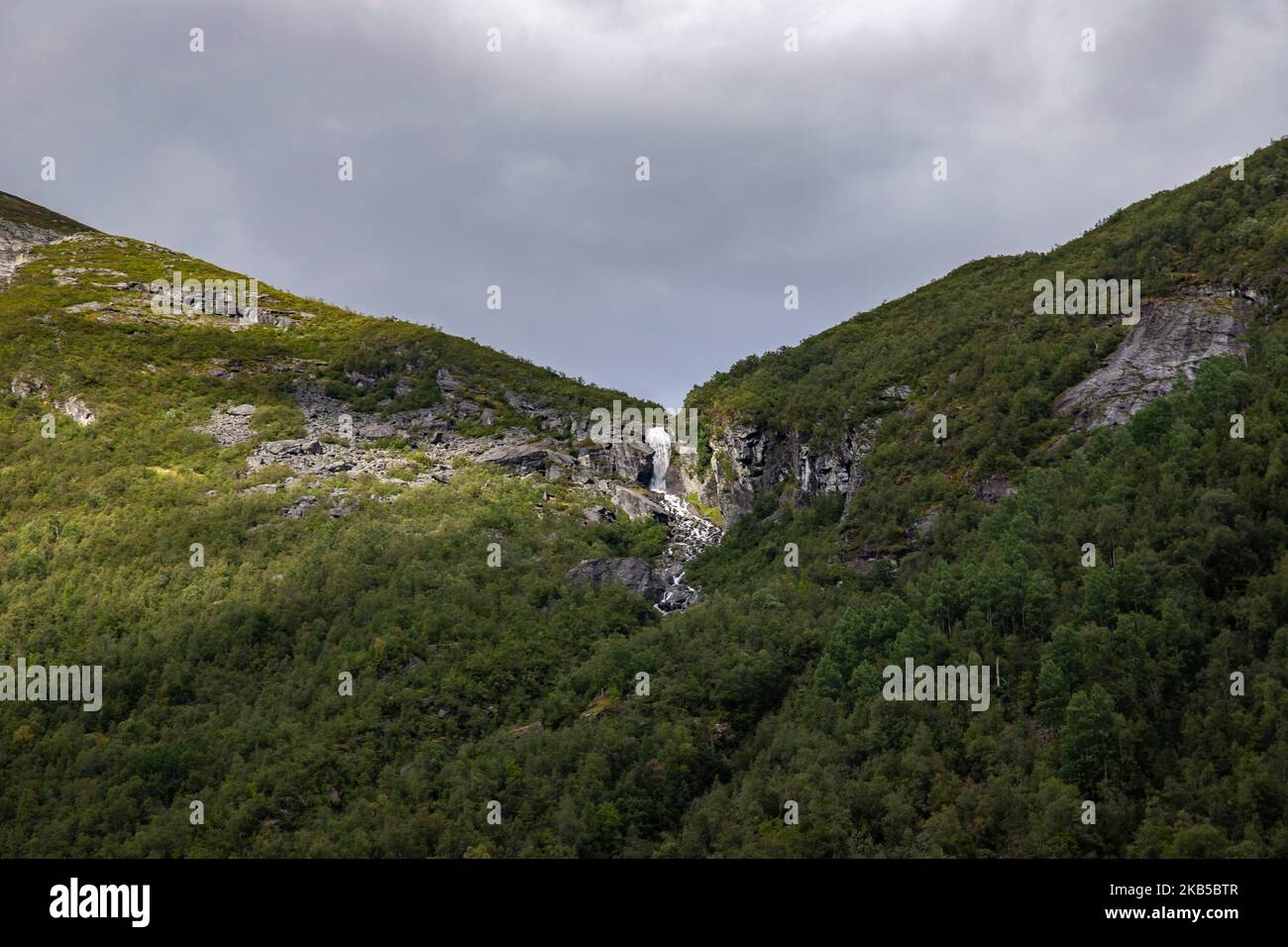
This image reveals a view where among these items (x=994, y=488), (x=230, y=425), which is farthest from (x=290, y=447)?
(x=994, y=488)

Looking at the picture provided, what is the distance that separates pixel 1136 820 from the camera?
6112cm

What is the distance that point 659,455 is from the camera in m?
147

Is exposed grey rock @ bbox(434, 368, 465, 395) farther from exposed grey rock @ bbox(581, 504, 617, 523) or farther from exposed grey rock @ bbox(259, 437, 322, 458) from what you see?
exposed grey rock @ bbox(581, 504, 617, 523)

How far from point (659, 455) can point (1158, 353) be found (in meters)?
67.6

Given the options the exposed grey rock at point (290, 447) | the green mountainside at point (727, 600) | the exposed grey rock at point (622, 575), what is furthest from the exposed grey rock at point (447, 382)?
the exposed grey rock at point (622, 575)

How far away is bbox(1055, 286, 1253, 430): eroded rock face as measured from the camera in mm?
95062

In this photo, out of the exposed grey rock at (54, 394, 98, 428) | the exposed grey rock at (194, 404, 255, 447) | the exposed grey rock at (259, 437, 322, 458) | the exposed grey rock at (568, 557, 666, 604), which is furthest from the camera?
the exposed grey rock at (194, 404, 255, 447)

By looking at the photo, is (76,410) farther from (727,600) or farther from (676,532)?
(727,600)

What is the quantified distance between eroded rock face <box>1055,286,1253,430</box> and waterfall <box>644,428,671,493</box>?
2231 inches

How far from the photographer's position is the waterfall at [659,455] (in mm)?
143250

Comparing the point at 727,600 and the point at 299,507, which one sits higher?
the point at 299,507

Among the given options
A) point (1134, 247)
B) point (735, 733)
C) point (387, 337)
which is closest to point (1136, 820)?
point (735, 733)

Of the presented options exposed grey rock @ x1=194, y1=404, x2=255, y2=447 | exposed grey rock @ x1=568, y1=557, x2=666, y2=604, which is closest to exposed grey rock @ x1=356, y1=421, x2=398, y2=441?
exposed grey rock @ x1=194, y1=404, x2=255, y2=447

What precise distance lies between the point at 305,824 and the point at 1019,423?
239 ft
